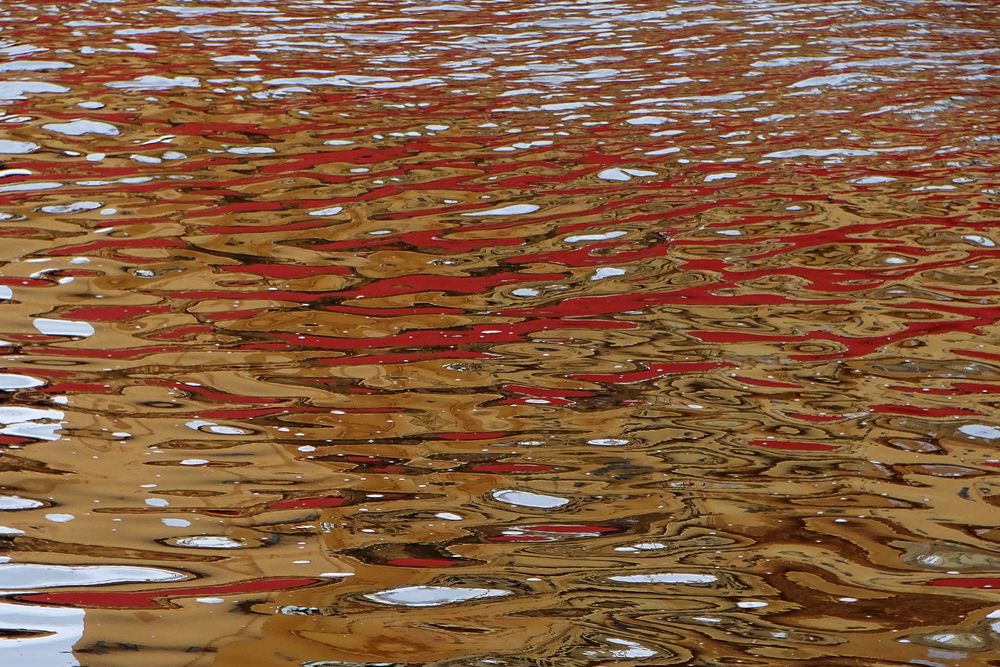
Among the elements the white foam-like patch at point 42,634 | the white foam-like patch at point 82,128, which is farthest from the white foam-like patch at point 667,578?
the white foam-like patch at point 82,128

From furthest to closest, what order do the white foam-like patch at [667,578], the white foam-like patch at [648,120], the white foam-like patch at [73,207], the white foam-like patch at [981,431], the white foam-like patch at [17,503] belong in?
1. the white foam-like patch at [648,120]
2. the white foam-like patch at [73,207]
3. the white foam-like patch at [981,431]
4. the white foam-like patch at [17,503]
5. the white foam-like patch at [667,578]

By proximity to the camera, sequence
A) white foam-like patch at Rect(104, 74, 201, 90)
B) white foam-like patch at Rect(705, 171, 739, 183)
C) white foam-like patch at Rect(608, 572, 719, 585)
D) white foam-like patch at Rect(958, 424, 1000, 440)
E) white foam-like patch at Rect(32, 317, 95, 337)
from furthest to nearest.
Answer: white foam-like patch at Rect(104, 74, 201, 90)
white foam-like patch at Rect(705, 171, 739, 183)
white foam-like patch at Rect(32, 317, 95, 337)
white foam-like patch at Rect(958, 424, 1000, 440)
white foam-like patch at Rect(608, 572, 719, 585)

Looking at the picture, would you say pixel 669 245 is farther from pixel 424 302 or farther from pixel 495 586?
pixel 495 586

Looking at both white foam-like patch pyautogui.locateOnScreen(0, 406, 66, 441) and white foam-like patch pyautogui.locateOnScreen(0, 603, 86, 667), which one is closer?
white foam-like patch pyautogui.locateOnScreen(0, 603, 86, 667)

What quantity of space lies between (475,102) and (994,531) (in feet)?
18.9

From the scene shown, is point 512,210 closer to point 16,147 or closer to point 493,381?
point 493,381

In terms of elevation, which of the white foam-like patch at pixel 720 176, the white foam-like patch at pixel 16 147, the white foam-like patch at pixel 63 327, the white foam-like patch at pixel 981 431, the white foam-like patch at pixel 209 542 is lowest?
the white foam-like patch at pixel 981 431

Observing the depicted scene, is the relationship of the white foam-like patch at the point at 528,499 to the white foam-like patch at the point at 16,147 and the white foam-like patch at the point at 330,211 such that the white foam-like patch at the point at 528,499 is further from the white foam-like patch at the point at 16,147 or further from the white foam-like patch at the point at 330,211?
the white foam-like patch at the point at 16,147

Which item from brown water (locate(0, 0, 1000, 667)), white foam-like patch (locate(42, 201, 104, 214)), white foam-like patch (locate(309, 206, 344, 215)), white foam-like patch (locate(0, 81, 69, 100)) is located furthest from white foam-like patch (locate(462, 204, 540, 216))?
white foam-like patch (locate(0, 81, 69, 100))

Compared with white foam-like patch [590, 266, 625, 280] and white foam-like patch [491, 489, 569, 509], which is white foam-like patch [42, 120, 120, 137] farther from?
white foam-like patch [491, 489, 569, 509]

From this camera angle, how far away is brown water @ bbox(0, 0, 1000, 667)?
255 centimetres

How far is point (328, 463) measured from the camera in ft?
10.5

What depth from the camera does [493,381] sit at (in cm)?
374

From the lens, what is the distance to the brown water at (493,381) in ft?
8.38
